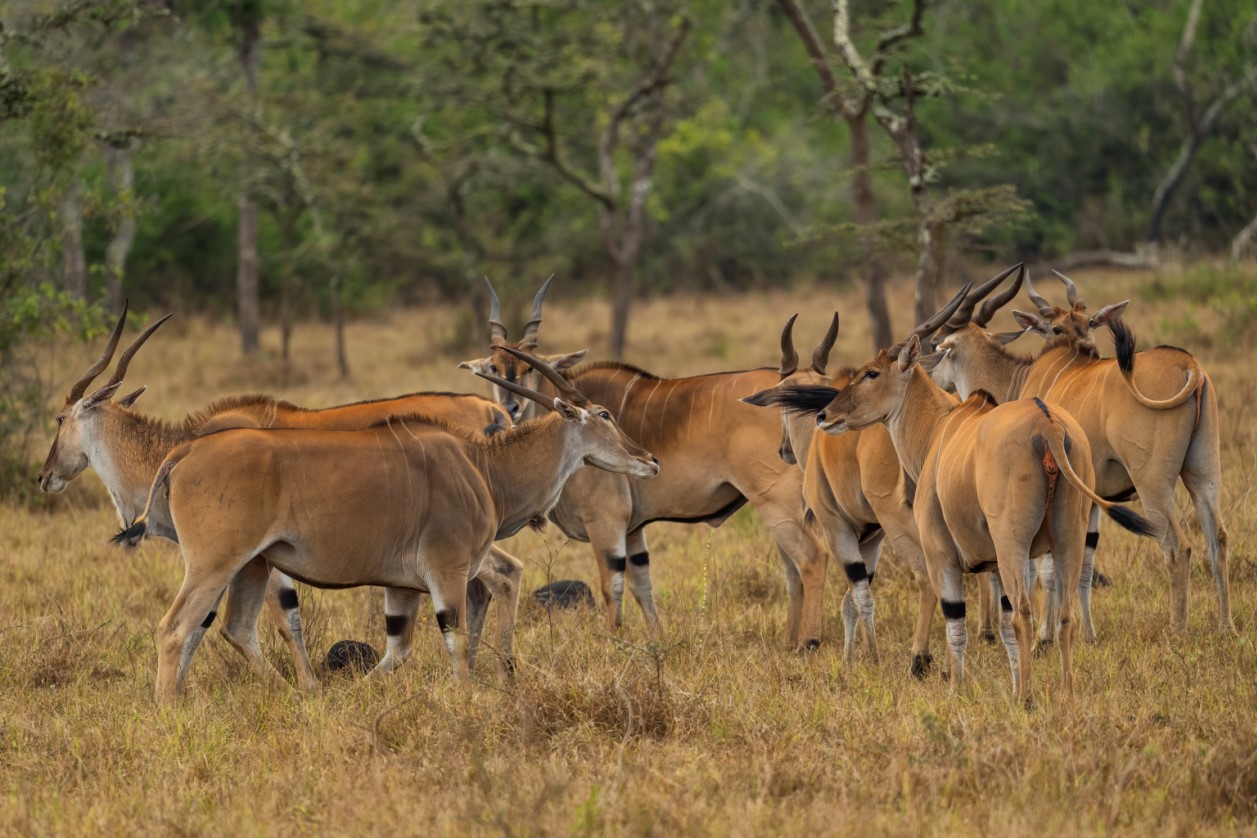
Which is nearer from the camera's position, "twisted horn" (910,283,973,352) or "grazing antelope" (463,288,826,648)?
"twisted horn" (910,283,973,352)

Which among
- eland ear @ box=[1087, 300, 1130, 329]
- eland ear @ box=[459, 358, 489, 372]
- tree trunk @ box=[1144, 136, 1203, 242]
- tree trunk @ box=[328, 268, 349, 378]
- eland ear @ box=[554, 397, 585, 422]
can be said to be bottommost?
tree trunk @ box=[328, 268, 349, 378]

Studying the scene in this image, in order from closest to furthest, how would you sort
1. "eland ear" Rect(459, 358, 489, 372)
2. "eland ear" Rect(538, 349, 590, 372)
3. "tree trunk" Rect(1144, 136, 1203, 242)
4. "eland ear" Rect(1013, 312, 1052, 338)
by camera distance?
"eland ear" Rect(1013, 312, 1052, 338) < "eland ear" Rect(459, 358, 489, 372) < "eland ear" Rect(538, 349, 590, 372) < "tree trunk" Rect(1144, 136, 1203, 242)

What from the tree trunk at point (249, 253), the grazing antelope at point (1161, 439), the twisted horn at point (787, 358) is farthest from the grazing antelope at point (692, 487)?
the tree trunk at point (249, 253)

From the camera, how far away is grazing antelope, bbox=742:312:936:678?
22.5ft

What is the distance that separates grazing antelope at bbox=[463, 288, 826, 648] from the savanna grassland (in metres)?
0.31

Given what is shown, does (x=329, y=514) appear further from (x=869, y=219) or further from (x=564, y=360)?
(x=869, y=219)

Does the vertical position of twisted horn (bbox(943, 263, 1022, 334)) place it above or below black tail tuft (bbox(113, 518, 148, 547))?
above

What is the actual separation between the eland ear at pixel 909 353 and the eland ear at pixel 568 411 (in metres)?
1.46

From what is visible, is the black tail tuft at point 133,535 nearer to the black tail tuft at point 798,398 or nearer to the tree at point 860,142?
the black tail tuft at point 798,398

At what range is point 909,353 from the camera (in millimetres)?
6586

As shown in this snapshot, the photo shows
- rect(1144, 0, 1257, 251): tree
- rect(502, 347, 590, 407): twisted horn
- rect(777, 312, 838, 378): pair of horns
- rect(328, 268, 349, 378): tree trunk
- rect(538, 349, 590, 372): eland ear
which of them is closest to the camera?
rect(502, 347, 590, 407): twisted horn

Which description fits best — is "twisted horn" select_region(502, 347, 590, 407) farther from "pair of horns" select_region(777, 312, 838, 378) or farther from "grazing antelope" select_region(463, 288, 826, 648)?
"pair of horns" select_region(777, 312, 838, 378)

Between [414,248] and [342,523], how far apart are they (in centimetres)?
1533

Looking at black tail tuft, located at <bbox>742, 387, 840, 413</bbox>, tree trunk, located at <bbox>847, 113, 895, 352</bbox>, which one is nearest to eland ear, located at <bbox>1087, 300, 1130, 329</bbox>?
black tail tuft, located at <bbox>742, 387, 840, 413</bbox>
